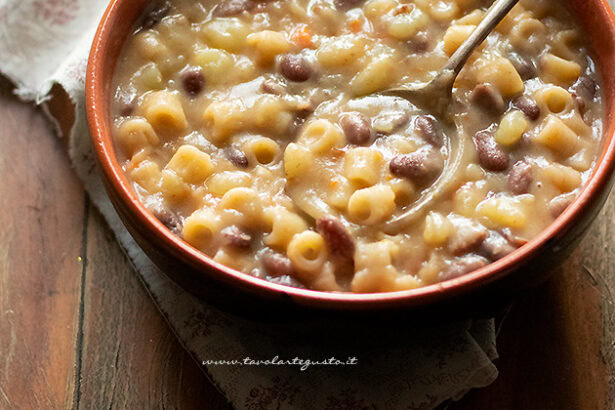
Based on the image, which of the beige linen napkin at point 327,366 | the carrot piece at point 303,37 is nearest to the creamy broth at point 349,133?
the carrot piece at point 303,37

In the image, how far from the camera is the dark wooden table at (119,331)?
2.77 metres

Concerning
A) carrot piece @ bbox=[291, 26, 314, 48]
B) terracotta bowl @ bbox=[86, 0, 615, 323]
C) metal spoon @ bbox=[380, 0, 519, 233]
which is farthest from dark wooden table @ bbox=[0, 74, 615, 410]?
carrot piece @ bbox=[291, 26, 314, 48]

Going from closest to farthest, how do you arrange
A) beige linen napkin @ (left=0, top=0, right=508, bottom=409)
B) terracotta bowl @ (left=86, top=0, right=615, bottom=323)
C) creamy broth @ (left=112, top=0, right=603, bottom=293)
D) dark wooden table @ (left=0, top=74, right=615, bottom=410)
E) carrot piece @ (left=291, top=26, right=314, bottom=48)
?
terracotta bowl @ (left=86, top=0, right=615, bottom=323), creamy broth @ (left=112, top=0, right=603, bottom=293), beige linen napkin @ (left=0, top=0, right=508, bottom=409), dark wooden table @ (left=0, top=74, right=615, bottom=410), carrot piece @ (left=291, top=26, right=314, bottom=48)

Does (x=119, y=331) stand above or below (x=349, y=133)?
below

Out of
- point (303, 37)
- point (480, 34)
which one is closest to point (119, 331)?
point (303, 37)

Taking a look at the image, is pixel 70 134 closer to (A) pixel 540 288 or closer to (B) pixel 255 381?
(B) pixel 255 381

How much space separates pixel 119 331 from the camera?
2.91 metres

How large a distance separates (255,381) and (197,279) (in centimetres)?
47

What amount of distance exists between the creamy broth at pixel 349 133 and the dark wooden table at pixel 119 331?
507mm

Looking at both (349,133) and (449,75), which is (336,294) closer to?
(349,133)

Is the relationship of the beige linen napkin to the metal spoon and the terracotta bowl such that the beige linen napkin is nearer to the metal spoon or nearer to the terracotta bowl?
the terracotta bowl

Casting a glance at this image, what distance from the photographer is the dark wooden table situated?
2.77 m

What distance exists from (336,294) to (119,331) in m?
0.98

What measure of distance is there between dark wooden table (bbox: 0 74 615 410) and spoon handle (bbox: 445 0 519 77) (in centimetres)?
81
